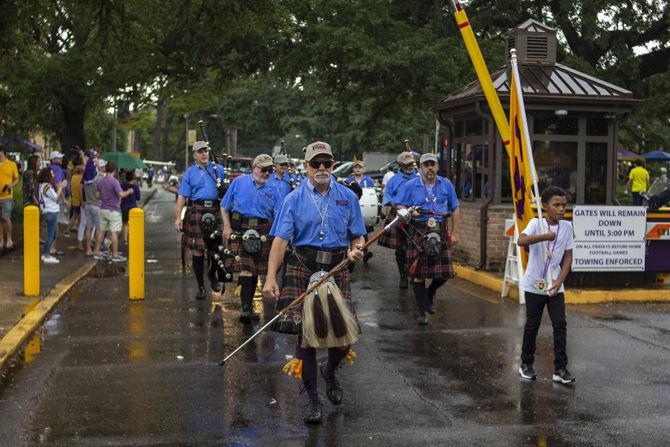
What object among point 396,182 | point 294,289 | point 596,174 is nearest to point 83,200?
point 396,182

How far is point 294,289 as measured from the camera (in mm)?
6180

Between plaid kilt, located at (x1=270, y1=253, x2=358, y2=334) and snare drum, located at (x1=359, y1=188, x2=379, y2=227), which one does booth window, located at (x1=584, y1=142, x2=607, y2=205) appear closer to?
snare drum, located at (x1=359, y1=188, x2=379, y2=227)

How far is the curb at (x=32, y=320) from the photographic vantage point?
307 inches

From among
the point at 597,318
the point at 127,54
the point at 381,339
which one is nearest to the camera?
the point at 381,339

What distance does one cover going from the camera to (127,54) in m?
16.6

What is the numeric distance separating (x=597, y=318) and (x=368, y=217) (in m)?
9.54

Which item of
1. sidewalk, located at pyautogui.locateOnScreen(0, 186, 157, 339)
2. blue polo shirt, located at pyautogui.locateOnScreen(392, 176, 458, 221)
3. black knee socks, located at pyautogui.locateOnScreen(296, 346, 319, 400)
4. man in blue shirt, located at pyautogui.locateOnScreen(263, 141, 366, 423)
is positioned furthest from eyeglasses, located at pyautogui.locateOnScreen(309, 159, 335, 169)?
sidewalk, located at pyautogui.locateOnScreen(0, 186, 157, 339)

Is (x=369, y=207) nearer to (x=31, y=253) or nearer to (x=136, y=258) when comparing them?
(x=136, y=258)

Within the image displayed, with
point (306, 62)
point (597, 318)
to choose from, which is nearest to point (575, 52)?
point (306, 62)

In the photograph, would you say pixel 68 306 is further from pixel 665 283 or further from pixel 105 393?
pixel 665 283

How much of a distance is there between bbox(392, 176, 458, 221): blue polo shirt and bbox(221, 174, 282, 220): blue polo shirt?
1.55 m

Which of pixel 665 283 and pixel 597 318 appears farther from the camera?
pixel 665 283

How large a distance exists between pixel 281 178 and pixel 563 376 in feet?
16.5

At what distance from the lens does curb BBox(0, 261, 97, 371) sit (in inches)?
307
